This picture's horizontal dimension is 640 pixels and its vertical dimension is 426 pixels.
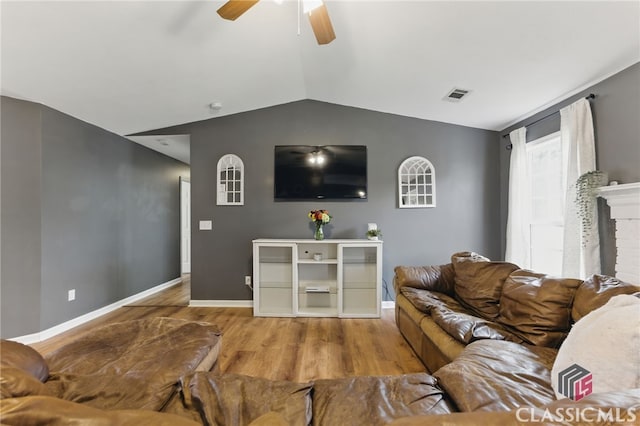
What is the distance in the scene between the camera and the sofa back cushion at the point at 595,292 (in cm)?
152

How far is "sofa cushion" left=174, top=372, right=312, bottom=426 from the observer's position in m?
0.89

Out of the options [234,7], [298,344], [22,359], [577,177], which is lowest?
[298,344]

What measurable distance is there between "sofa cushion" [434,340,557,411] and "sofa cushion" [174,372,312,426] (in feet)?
1.95

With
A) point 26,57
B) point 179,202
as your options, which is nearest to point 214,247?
point 179,202

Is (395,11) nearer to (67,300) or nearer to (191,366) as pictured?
(191,366)

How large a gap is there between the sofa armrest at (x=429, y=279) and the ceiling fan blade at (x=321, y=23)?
2.29 meters

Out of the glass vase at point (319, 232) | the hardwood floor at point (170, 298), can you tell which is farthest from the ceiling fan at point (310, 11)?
the hardwood floor at point (170, 298)

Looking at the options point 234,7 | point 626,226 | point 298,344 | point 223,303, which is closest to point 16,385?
point 234,7

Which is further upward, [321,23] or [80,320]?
[321,23]

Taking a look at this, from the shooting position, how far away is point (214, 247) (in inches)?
156

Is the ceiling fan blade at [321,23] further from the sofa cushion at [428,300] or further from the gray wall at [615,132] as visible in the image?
the gray wall at [615,132]

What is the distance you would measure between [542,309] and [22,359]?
8.80 ft

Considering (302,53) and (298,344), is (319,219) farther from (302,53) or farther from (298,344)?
(302,53)

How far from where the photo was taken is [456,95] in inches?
127
